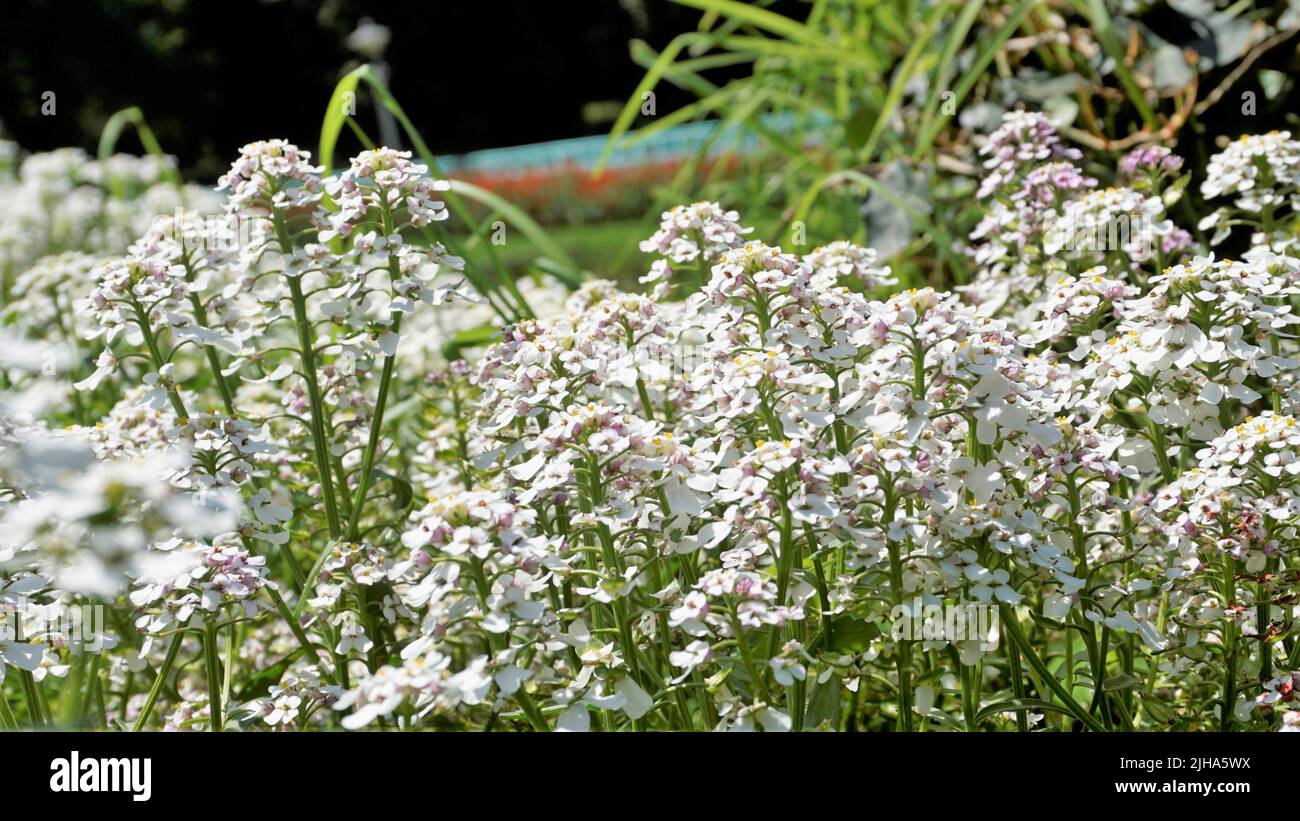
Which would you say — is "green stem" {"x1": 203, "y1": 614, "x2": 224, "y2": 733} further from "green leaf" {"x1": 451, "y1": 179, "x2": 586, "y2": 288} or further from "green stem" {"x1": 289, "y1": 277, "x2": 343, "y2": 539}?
"green leaf" {"x1": 451, "y1": 179, "x2": 586, "y2": 288}

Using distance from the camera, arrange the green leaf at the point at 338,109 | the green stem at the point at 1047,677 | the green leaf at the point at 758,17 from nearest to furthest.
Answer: the green stem at the point at 1047,677
the green leaf at the point at 338,109
the green leaf at the point at 758,17

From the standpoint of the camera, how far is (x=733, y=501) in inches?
62.8

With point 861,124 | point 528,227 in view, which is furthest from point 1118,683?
point 861,124

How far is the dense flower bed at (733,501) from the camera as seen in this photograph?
4.91 ft

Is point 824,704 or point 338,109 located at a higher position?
point 338,109

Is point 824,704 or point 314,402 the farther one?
point 314,402

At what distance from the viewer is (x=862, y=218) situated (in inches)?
153

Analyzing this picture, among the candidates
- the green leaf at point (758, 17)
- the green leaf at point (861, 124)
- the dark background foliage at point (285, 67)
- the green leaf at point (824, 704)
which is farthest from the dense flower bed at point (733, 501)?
the dark background foliage at point (285, 67)

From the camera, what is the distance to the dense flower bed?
150 cm

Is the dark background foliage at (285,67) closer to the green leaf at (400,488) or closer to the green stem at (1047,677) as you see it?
the green leaf at (400,488)

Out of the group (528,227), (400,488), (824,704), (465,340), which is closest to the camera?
(824,704)

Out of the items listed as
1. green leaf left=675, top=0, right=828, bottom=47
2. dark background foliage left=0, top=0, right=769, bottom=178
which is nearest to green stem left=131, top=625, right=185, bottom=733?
green leaf left=675, top=0, right=828, bottom=47

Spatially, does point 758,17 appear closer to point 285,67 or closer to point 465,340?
point 465,340
